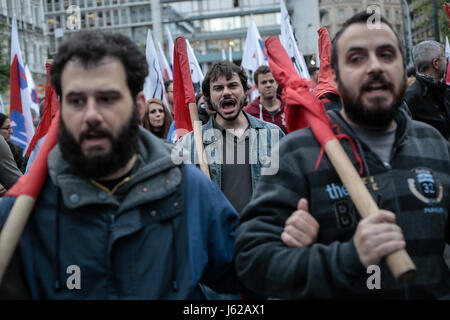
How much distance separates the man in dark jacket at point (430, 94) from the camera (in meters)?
5.76

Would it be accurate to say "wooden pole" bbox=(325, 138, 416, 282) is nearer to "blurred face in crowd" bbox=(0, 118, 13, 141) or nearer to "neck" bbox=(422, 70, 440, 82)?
"neck" bbox=(422, 70, 440, 82)

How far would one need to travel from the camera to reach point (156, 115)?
665cm

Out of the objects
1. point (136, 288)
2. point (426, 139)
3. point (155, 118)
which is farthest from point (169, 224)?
point (155, 118)

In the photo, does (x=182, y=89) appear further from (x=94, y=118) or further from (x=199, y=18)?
(x=199, y=18)

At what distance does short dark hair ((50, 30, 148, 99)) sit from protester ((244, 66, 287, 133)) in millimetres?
4567

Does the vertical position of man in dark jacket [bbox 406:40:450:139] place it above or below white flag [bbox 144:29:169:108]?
below

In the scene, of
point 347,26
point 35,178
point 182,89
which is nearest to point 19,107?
point 182,89

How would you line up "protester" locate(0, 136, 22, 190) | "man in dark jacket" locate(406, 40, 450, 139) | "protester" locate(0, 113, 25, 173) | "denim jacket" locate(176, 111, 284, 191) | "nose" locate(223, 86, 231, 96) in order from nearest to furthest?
"denim jacket" locate(176, 111, 284, 191) → "nose" locate(223, 86, 231, 96) → "protester" locate(0, 136, 22, 190) → "man in dark jacket" locate(406, 40, 450, 139) → "protester" locate(0, 113, 25, 173)

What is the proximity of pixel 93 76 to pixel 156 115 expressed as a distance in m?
4.54

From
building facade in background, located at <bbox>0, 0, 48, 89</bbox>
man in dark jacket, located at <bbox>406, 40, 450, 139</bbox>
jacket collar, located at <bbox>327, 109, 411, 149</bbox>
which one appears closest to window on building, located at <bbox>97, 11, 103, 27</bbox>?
building facade in background, located at <bbox>0, 0, 48, 89</bbox>

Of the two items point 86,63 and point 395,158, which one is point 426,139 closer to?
point 395,158

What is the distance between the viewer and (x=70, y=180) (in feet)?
6.91

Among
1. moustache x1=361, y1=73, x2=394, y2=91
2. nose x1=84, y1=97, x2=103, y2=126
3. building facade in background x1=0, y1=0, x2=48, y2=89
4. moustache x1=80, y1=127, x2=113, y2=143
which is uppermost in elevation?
building facade in background x1=0, y1=0, x2=48, y2=89

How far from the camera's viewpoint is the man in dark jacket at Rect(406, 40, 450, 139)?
5.76 metres
